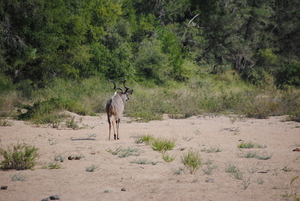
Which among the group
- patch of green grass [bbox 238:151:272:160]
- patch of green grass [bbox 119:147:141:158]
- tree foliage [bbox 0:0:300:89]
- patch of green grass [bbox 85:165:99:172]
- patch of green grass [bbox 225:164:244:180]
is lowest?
patch of green grass [bbox 225:164:244:180]

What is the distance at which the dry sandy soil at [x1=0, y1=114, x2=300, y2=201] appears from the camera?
16.7ft

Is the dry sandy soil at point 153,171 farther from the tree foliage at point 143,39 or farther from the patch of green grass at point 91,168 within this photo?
the tree foliage at point 143,39

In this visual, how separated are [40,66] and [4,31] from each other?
297 centimetres

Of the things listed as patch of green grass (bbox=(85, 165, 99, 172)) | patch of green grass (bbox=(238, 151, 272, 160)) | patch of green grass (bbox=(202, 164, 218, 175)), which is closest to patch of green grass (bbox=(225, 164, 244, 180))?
patch of green grass (bbox=(202, 164, 218, 175))

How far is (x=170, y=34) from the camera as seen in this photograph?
34.3 m

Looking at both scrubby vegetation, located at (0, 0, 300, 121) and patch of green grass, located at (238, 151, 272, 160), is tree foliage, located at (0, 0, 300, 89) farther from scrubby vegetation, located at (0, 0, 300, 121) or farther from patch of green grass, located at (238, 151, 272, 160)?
patch of green grass, located at (238, 151, 272, 160)

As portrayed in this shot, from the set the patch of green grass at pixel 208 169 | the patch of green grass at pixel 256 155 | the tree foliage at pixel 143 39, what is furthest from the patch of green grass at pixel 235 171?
the tree foliage at pixel 143 39

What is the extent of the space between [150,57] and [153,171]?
2358 centimetres

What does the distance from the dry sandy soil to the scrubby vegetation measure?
3.67 metres

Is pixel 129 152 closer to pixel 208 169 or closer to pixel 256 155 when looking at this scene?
pixel 208 169

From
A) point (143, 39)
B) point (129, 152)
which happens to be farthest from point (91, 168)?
point (143, 39)

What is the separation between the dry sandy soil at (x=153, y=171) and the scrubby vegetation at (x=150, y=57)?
3.67m

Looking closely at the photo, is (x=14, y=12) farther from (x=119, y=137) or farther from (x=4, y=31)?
(x=119, y=137)

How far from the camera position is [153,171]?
6398mm
